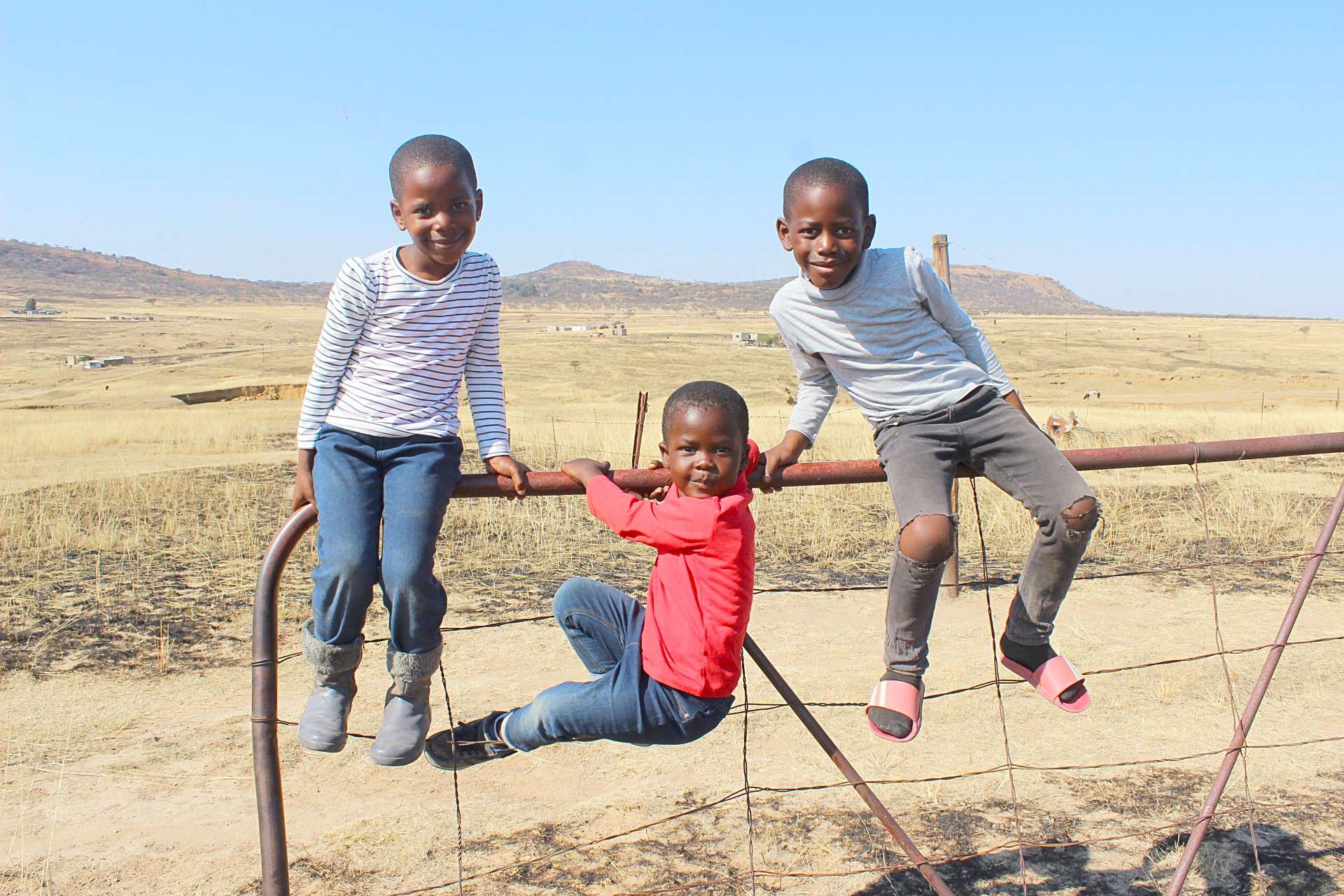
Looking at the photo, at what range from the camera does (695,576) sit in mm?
2729

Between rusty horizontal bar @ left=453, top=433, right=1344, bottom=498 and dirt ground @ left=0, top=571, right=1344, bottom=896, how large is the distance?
57.4 inches

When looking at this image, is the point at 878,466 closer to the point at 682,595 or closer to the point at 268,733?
the point at 682,595

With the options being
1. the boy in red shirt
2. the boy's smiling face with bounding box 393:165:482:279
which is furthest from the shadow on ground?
the boy's smiling face with bounding box 393:165:482:279

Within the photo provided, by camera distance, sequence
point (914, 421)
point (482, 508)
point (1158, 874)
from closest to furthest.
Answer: point (914, 421)
point (1158, 874)
point (482, 508)

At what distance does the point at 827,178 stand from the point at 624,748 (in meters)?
3.54

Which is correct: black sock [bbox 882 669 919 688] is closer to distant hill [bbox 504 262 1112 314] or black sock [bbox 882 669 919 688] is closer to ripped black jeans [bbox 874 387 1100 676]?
ripped black jeans [bbox 874 387 1100 676]

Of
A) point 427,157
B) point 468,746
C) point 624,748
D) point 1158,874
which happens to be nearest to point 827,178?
point 427,157

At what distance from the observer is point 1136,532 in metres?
9.95

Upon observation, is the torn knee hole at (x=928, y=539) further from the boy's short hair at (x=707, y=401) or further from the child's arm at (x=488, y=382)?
the child's arm at (x=488, y=382)

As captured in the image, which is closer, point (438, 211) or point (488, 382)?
point (438, 211)

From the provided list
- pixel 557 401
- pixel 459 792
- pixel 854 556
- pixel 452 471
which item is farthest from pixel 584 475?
pixel 557 401

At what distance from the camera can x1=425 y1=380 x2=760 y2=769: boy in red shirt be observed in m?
2.69

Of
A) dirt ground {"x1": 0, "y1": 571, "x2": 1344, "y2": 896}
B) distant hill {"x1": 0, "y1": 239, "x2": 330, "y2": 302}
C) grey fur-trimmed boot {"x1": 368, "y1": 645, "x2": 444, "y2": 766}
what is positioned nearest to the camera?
grey fur-trimmed boot {"x1": 368, "y1": 645, "x2": 444, "y2": 766}

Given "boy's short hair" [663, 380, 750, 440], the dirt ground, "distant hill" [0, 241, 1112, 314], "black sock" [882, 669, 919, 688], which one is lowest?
the dirt ground
